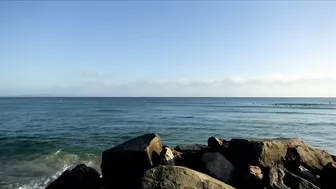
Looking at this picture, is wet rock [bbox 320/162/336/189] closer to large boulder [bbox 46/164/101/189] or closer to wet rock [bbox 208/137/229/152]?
wet rock [bbox 208/137/229/152]

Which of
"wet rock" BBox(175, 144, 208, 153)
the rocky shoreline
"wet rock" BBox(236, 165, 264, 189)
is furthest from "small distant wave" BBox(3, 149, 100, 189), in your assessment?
"wet rock" BBox(236, 165, 264, 189)

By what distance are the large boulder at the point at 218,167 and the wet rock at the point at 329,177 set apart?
2717mm

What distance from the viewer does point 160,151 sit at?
10.4m

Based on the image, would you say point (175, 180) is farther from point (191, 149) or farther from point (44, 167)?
point (44, 167)

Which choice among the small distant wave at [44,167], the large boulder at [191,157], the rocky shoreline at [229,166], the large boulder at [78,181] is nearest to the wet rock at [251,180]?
the rocky shoreline at [229,166]

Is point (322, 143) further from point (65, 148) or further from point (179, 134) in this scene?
point (65, 148)

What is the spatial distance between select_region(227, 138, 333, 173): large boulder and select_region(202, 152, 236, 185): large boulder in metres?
0.68

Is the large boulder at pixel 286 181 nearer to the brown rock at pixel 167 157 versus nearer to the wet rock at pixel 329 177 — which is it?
the wet rock at pixel 329 177

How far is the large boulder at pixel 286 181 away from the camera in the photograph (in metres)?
8.86

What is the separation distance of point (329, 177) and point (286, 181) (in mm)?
1596

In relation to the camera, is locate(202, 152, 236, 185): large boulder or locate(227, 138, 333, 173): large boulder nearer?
locate(202, 152, 236, 185): large boulder

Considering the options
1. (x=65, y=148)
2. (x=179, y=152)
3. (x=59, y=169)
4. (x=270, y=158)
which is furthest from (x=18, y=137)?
(x=270, y=158)

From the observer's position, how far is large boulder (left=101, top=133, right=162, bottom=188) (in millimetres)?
9508

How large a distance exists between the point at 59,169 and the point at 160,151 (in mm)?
9796
